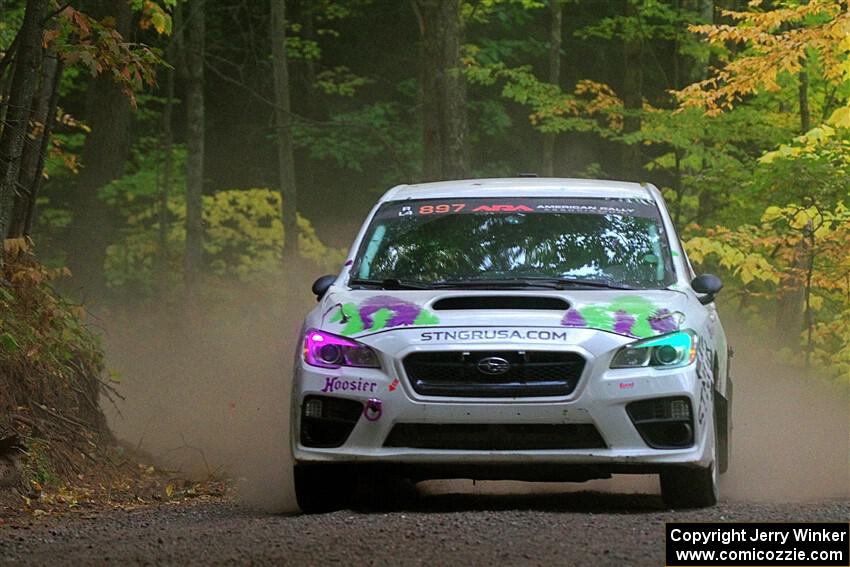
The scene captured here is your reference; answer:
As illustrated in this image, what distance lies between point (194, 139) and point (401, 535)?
24297 millimetres

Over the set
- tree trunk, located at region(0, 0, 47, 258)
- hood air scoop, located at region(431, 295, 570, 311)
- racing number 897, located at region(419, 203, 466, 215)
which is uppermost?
tree trunk, located at region(0, 0, 47, 258)

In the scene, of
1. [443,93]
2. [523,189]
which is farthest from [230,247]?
[523,189]

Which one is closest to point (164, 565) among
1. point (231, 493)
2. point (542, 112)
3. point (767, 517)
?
point (767, 517)

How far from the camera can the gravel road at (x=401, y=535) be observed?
6.62 meters

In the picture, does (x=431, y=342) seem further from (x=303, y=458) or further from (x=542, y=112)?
(x=542, y=112)

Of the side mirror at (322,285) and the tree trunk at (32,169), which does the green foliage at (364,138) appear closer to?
the tree trunk at (32,169)

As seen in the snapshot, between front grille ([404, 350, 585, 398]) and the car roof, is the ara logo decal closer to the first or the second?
the car roof

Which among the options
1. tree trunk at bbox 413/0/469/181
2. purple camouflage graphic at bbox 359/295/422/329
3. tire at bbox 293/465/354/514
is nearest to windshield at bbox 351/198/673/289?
purple camouflage graphic at bbox 359/295/422/329

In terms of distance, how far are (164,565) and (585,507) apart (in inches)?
115

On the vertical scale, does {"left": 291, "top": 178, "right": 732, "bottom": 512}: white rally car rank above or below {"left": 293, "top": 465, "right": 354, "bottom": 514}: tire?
above

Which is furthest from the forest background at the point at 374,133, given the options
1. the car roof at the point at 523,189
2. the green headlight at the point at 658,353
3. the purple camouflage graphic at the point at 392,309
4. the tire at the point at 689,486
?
the tire at the point at 689,486

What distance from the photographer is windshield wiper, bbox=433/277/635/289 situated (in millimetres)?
8758

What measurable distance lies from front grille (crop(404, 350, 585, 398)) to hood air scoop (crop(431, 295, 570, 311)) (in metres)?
0.36

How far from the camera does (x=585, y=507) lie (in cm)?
871
